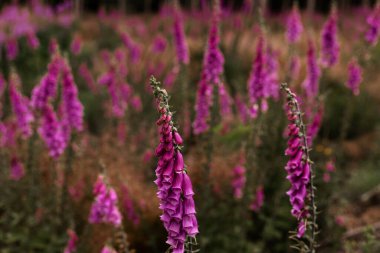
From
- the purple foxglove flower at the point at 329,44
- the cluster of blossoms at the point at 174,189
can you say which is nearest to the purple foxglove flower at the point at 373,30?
the purple foxglove flower at the point at 329,44

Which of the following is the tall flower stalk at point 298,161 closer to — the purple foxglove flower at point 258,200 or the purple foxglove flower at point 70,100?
the purple foxglove flower at point 258,200

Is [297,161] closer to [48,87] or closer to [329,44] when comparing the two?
[48,87]

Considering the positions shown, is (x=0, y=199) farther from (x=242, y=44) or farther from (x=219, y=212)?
(x=242, y=44)

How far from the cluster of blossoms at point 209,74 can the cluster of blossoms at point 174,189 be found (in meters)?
2.32

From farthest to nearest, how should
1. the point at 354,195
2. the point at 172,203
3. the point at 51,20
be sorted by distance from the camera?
1. the point at 51,20
2. the point at 354,195
3. the point at 172,203

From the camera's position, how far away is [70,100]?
15.0 ft

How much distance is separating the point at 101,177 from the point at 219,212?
208 cm

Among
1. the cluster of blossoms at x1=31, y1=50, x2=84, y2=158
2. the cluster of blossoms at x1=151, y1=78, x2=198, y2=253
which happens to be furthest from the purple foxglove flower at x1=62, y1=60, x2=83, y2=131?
the cluster of blossoms at x1=151, y1=78, x2=198, y2=253

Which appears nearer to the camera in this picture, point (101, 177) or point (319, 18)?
point (101, 177)

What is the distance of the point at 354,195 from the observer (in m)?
6.88

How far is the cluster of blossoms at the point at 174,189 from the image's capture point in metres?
2.05

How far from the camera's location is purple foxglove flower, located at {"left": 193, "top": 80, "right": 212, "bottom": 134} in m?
4.37

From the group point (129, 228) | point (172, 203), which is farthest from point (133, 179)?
point (172, 203)

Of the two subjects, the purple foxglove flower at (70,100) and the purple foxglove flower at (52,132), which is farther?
the purple foxglove flower at (70,100)
